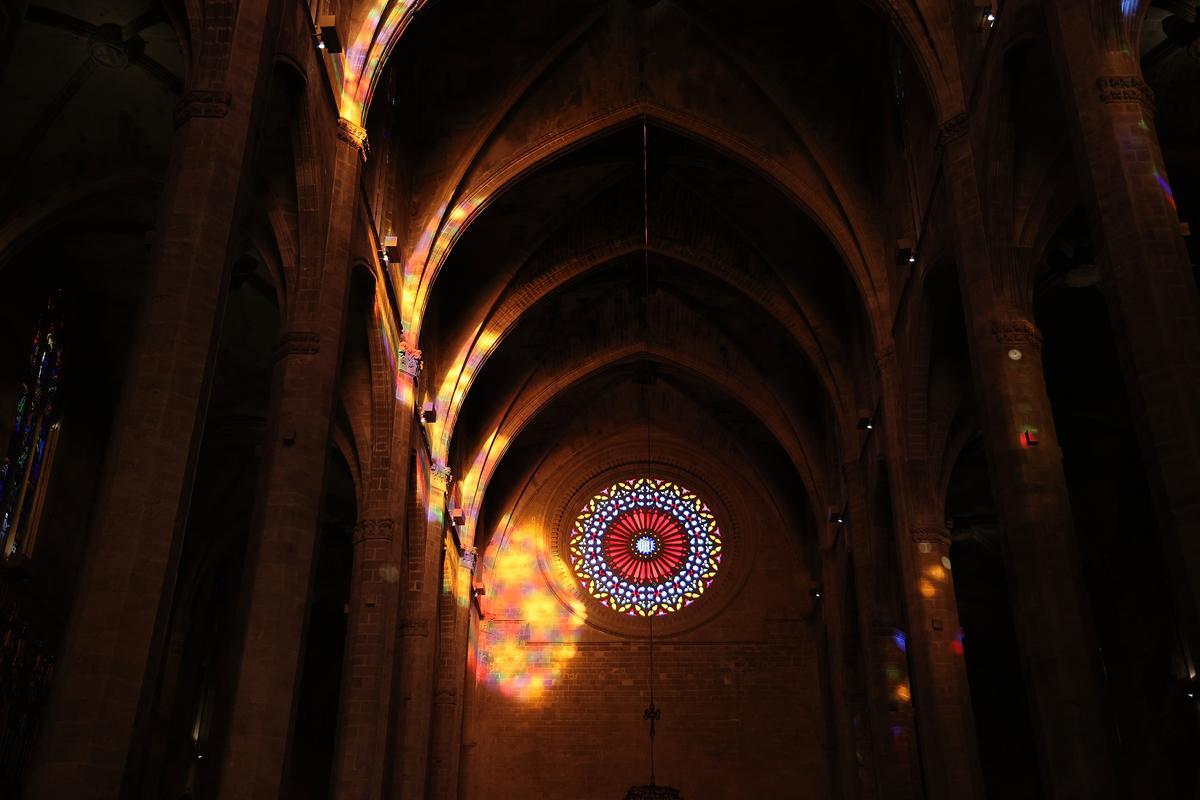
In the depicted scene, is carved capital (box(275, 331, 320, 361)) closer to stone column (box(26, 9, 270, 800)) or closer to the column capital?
stone column (box(26, 9, 270, 800))

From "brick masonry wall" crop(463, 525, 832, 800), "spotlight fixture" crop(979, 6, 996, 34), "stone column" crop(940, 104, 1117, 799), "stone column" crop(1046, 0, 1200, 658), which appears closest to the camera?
"stone column" crop(1046, 0, 1200, 658)

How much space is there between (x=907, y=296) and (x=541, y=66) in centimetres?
744

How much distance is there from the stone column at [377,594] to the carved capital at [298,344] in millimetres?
4187

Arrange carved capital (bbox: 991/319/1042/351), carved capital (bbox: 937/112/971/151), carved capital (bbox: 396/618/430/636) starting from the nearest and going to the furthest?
carved capital (bbox: 991/319/1042/351) → carved capital (bbox: 937/112/971/151) → carved capital (bbox: 396/618/430/636)

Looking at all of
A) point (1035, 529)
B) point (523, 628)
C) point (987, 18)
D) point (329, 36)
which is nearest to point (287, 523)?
point (329, 36)

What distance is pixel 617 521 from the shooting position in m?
31.2

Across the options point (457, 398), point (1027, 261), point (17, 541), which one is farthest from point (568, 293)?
point (1027, 261)

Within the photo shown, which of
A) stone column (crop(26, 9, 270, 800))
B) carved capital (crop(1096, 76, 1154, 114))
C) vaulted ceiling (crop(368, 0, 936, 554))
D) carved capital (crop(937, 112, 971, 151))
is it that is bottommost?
stone column (crop(26, 9, 270, 800))

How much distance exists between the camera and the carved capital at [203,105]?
10.7m

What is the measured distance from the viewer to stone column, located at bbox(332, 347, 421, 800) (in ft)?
51.0

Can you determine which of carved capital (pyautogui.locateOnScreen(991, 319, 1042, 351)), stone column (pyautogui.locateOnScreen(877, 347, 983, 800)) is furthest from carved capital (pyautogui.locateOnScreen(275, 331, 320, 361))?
stone column (pyautogui.locateOnScreen(877, 347, 983, 800))

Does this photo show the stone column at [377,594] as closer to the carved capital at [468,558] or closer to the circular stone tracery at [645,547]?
the carved capital at [468,558]

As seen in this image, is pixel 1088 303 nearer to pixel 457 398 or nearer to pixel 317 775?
pixel 457 398

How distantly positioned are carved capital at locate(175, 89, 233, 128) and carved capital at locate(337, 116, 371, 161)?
4.33m
